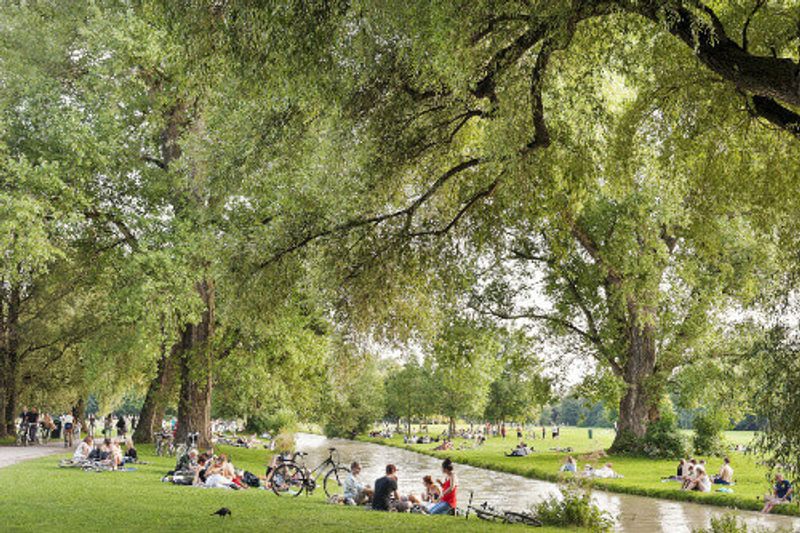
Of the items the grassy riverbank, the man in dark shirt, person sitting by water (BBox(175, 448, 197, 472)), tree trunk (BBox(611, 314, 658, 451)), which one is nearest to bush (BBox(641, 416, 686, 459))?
tree trunk (BBox(611, 314, 658, 451))

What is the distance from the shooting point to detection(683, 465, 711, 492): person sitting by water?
918 inches

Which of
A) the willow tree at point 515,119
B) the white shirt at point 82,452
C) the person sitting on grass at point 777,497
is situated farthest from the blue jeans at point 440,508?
the white shirt at point 82,452

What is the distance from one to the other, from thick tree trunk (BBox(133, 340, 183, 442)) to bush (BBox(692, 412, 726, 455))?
1005 inches

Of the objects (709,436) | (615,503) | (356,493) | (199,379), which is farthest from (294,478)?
(709,436)

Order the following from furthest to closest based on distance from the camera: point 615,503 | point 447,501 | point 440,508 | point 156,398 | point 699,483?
point 156,398
point 699,483
point 615,503
point 447,501
point 440,508

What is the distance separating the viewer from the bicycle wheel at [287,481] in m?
19.6

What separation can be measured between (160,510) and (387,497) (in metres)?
4.98

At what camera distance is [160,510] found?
48.0 ft

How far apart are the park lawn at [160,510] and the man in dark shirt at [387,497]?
2.08ft

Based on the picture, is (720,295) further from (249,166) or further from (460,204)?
(249,166)

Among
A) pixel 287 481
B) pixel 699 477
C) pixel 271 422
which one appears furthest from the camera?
pixel 271 422

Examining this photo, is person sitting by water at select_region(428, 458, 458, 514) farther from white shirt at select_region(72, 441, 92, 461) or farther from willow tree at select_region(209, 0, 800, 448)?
white shirt at select_region(72, 441, 92, 461)

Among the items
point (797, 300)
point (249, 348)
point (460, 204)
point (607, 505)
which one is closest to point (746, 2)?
point (797, 300)

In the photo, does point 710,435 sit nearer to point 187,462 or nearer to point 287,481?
point 287,481
